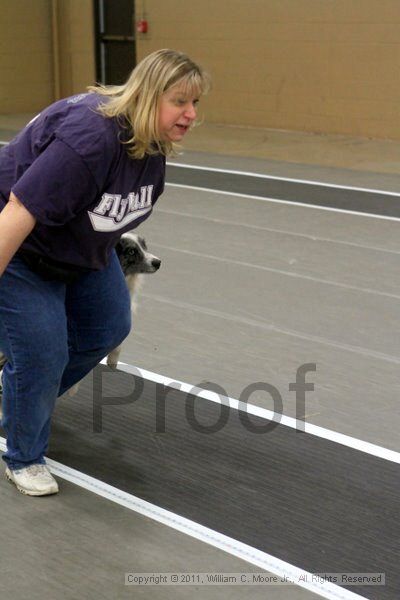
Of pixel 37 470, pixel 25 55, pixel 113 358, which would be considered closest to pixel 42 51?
pixel 25 55

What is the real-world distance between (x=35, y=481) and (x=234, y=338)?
2.00 m

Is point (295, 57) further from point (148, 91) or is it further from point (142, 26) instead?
point (148, 91)

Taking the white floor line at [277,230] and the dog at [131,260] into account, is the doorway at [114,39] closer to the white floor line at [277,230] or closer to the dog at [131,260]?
the white floor line at [277,230]

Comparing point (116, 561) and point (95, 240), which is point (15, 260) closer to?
point (95, 240)

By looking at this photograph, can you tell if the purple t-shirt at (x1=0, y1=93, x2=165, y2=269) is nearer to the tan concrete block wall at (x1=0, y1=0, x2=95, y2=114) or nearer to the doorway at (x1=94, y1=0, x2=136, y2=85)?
the doorway at (x1=94, y1=0, x2=136, y2=85)

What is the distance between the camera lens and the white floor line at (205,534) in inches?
110

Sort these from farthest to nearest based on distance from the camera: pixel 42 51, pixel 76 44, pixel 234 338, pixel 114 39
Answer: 1. pixel 42 51
2. pixel 76 44
3. pixel 114 39
4. pixel 234 338

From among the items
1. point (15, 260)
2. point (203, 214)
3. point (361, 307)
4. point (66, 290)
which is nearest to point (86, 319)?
point (66, 290)

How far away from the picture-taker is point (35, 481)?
332 cm

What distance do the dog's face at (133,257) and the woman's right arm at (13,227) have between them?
160cm

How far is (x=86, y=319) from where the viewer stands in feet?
11.2

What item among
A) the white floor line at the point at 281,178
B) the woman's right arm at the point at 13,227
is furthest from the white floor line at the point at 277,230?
the woman's right arm at the point at 13,227

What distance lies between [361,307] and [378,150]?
6505 mm

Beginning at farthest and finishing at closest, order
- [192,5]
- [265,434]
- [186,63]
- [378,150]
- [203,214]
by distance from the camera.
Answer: [192,5] → [378,150] → [203,214] → [265,434] → [186,63]
